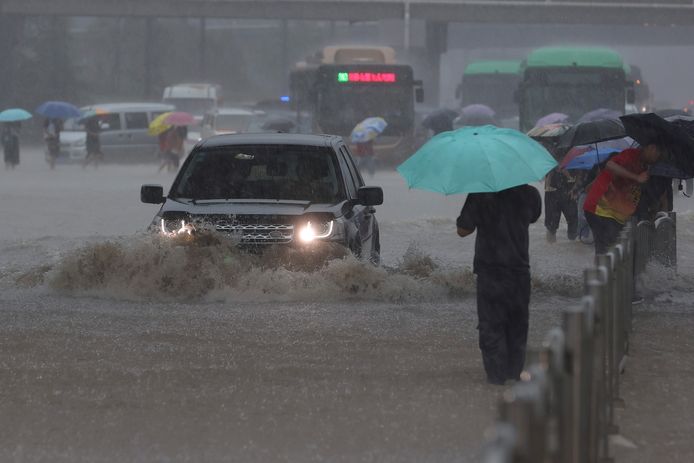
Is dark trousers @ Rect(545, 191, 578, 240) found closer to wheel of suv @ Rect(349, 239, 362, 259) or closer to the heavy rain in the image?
the heavy rain

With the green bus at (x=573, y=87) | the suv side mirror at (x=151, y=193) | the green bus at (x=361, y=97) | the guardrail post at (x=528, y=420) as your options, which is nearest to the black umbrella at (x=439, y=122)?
the green bus at (x=573, y=87)

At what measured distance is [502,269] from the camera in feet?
28.2

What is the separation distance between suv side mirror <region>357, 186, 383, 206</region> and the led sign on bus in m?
24.3

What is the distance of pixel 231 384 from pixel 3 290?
5662mm

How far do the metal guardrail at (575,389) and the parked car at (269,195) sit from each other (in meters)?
4.10

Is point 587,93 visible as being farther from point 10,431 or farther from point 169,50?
point 169,50

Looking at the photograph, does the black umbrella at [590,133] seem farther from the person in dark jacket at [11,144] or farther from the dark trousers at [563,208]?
the person in dark jacket at [11,144]

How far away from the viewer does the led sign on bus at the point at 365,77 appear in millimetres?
36562

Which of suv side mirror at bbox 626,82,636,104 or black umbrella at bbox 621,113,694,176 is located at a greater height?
black umbrella at bbox 621,113,694,176

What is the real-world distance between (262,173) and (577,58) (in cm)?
2302

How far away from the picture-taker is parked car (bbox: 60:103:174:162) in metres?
42.9

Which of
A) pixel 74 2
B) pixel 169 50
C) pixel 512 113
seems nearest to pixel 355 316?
pixel 512 113

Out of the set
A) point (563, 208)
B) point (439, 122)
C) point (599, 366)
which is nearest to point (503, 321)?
point (599, 366)

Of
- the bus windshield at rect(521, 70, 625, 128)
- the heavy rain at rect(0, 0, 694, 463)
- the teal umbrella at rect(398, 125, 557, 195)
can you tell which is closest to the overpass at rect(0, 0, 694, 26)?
the bus windshield at rect(521, 70, 625, 128)
